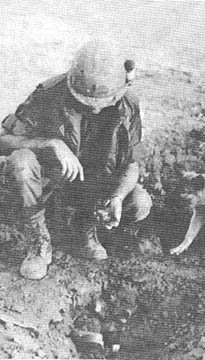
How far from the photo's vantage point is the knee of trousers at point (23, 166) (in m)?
2.54

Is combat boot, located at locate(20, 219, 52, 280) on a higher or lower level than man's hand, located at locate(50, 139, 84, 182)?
lower

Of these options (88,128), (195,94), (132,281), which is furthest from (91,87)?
(132,281)

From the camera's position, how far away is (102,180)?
2592 mm

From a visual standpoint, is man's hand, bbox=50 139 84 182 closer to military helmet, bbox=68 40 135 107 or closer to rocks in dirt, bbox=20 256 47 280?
military helmet, bbox=68 40 135 107

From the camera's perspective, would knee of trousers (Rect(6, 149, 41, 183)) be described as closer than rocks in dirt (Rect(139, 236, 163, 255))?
Yes

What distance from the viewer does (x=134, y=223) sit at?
2.63 m

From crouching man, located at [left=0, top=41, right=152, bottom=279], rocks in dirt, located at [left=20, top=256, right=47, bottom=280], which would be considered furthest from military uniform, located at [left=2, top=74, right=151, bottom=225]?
rocks in dirt, located at [left=20, top=256, right=47, bottom=280]

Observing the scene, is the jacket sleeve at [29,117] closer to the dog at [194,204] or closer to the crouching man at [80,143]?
the crouching man at [80,143]

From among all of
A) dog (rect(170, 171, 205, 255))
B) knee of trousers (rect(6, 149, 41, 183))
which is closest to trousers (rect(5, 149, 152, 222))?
knee of trousers (rect(6, 149, 41, 183))

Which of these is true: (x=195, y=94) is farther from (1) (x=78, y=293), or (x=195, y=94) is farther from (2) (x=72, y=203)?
(1) (x=78, y=293)

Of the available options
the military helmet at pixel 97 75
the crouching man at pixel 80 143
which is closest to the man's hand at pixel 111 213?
the crouching man at pixel 80 143

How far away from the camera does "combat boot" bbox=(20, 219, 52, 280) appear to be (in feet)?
8.56

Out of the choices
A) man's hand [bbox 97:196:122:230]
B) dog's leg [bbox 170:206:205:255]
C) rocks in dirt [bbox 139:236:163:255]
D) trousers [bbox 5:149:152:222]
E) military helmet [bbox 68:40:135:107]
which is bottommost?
rocks in dirt [bbox 139:236:163:255]

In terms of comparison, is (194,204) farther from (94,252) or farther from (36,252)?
(36,252)
